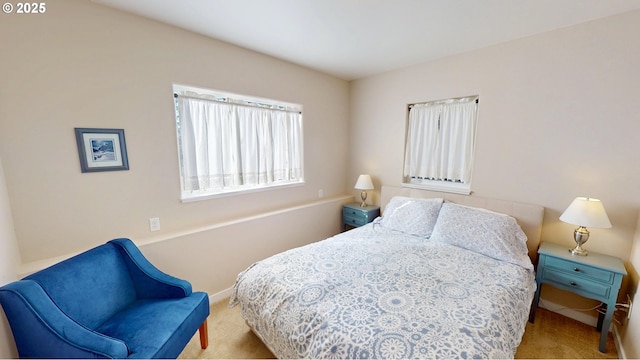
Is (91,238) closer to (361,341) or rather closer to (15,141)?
(15,141)

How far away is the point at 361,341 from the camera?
116 centimetres

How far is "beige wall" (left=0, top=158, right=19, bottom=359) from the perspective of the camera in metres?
1.24

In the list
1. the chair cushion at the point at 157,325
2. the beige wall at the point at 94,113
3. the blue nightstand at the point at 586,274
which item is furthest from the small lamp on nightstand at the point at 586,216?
the beige wall at the point at 94,113

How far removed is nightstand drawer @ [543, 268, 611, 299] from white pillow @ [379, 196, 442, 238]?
0.97 m

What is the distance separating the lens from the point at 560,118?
6.95 feet

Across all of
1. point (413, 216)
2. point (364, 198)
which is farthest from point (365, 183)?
point (413, 216)

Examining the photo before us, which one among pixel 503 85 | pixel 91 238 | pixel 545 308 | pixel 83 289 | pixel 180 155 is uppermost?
pixel 503 85

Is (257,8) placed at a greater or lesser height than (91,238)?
greater

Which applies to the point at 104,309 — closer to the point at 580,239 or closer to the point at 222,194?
the point at 222,194

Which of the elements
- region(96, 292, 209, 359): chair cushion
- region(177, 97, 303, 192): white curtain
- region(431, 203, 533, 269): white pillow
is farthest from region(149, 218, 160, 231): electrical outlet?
region(431, 203, 533, 269): white pillow

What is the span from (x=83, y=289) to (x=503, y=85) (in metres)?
3.76

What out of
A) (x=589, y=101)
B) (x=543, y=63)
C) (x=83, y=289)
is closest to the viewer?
(x=83, y=289)

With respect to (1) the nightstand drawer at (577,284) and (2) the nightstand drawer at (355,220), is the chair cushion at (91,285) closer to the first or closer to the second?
(2) the nightstand drawer at (355,220)

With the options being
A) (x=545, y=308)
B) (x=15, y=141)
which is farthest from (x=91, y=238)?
(x=545, y=308)
